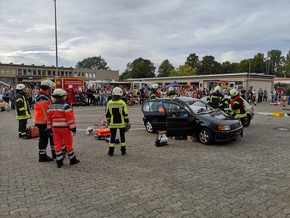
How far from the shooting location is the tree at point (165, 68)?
108500 millimetres

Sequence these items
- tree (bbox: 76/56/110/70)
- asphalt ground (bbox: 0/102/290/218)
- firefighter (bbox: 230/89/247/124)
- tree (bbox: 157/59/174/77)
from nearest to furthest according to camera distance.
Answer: asphalt ground (bbox: 0/102/290/218)
firefighter (bbox: 230/89/247/124)
tree (bbox: 157/59/174/77)
tree (bbox: 76/56/110/70)

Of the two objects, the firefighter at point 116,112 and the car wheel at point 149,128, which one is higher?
the firefighter at point 116,112

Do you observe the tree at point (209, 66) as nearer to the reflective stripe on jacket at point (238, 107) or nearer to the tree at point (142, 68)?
the tree at point (142, 68)

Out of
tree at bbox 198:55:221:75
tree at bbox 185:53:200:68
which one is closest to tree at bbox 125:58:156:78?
tree at bbox 185:53:200:68

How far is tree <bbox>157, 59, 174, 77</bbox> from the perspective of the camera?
10850cm

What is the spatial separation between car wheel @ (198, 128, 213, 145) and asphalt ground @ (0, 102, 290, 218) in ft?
0.75

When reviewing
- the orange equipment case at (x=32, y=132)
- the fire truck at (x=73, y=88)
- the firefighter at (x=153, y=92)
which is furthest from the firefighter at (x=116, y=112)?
the fire truck at (x=73, y=88)

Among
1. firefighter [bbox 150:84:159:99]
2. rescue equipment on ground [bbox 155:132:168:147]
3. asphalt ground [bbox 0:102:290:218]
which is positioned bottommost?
asphalt ground [bbox 0:102:290:218]

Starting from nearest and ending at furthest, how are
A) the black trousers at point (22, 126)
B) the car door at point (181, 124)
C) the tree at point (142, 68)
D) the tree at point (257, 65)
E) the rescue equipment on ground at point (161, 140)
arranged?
1. the rescue equipment on ground at point (161, 140)
2. the car door at point (181, 124)
3. the black trousers at point (22, 126)
4. the tree at point (257, 65)
5. the tree at point (142, 68)

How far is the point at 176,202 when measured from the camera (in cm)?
393

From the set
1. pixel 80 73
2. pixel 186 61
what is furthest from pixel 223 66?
pixel 80 73

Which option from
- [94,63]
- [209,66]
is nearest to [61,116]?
[209,66]

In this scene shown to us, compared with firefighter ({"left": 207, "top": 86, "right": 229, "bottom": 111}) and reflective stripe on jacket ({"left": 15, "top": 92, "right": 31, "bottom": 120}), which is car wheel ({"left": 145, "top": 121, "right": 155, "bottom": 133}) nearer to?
firefighter ({"left": 207, "top": 86, "right": 229, "bottom": 111})

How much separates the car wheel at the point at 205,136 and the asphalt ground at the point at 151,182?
0.75ft
